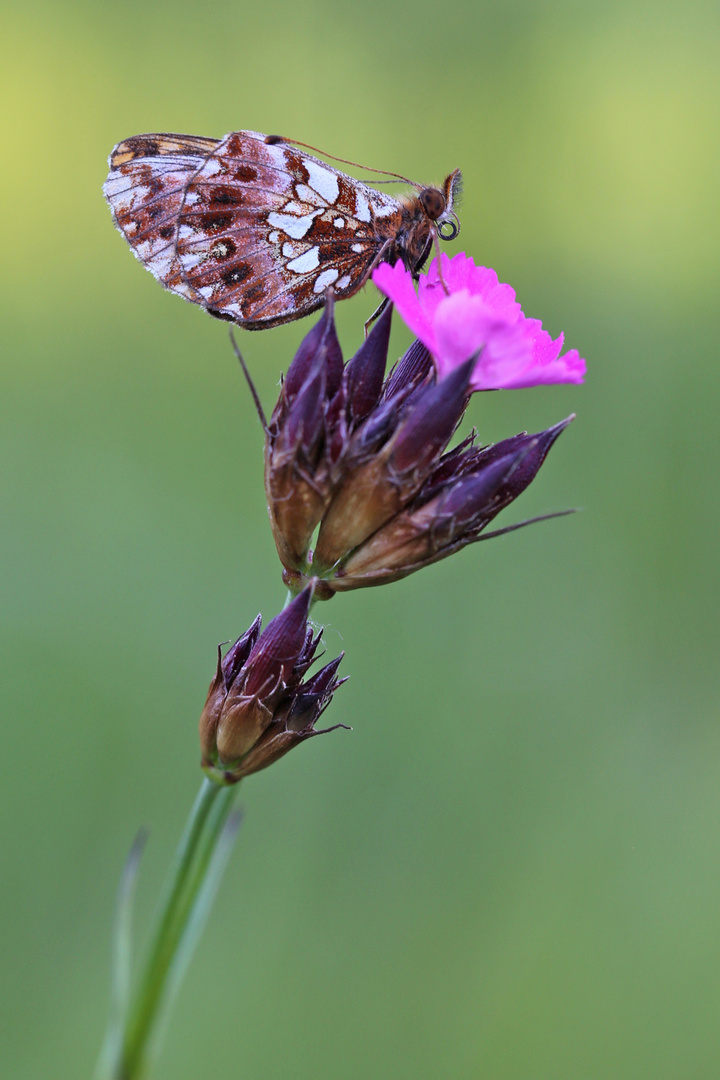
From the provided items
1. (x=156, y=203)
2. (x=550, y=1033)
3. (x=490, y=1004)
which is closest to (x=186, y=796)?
(x=490, y=1004)

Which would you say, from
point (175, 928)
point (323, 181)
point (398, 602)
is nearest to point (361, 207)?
point (323, 181)

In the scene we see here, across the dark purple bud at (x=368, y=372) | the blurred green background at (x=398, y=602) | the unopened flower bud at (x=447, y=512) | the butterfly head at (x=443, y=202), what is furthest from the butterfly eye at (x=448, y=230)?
the blurred green background at (x=398, y=602)

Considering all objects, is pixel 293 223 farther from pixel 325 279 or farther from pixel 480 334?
pixel 480 334

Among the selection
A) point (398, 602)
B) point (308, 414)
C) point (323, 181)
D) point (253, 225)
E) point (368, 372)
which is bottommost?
point (308, 414)

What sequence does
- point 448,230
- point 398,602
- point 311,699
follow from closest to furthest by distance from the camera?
1. point 311,699
2. point 448,230
3. point 398,602

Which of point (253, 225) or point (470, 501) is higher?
point (253, 225)

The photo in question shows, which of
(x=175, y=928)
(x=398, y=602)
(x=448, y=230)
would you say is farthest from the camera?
(x=398, y=602)

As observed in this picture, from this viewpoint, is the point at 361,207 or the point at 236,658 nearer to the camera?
the point at 236,658

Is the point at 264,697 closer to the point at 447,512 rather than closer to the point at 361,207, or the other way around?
the point at 447,512
